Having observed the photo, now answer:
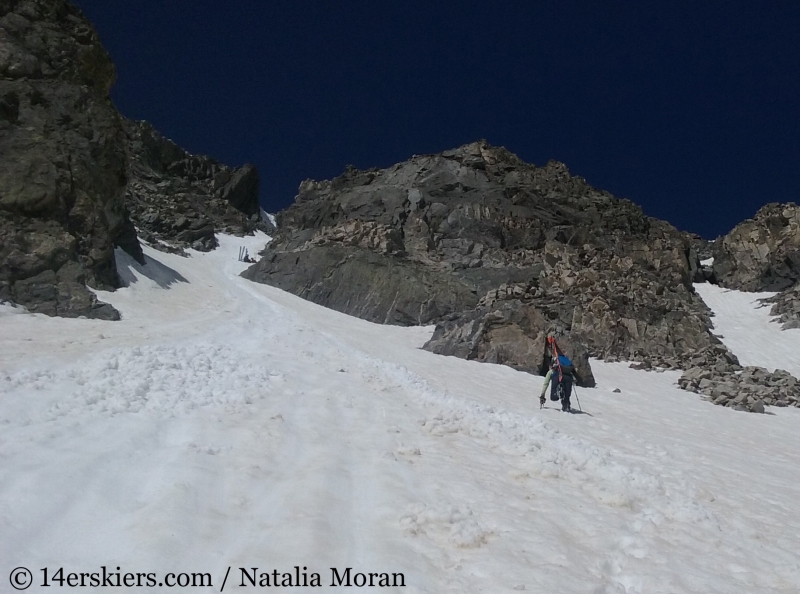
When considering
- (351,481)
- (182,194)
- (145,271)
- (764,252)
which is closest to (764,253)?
(764,252)

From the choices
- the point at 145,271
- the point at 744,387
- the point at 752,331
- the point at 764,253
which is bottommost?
the point at 145,271

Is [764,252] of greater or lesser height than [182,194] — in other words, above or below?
above

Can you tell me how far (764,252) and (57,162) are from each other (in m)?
59.1

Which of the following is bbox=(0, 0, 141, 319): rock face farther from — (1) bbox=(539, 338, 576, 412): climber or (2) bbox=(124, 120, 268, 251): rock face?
(2) bbox=(124, 120, 268, 251): rock face

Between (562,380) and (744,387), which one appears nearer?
(562,380)

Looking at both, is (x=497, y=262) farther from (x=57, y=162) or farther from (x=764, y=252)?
(x=57, y=162)

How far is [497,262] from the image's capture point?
41344 millimetres

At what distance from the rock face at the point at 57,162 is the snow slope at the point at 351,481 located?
4.11m

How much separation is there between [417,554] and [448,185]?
48599 millimetres

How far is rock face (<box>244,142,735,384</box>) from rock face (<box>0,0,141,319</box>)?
46.1ft

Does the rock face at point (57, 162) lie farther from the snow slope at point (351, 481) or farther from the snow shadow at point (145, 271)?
the snow slope at point (351, 481)

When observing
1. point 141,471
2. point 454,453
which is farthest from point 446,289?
point 141,471

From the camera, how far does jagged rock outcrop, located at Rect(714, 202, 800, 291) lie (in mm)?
47969
